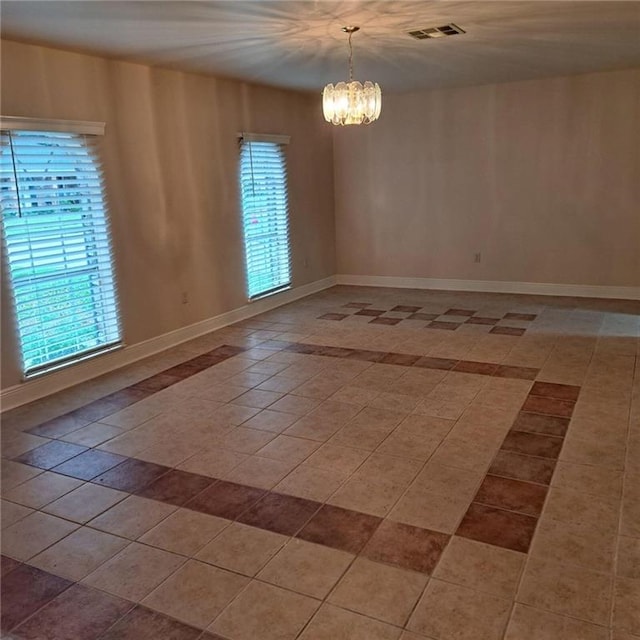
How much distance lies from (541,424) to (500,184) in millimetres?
4102

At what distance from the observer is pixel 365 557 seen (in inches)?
86.7

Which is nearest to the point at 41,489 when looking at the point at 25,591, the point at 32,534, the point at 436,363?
the point at 32,534

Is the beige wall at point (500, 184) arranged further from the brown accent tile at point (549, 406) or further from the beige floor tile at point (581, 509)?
the beige floor tile at point (581, 509)

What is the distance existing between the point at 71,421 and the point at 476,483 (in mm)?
2478

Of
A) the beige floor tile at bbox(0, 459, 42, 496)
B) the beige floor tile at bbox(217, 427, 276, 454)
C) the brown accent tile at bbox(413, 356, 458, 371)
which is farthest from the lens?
the brown accent tile at bbox(413, 356, 458, 371)

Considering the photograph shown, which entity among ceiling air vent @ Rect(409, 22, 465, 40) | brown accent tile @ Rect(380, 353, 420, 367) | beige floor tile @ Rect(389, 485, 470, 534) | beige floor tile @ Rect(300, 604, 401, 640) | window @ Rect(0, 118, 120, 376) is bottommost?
beige floor tile @ Rect(300, 604, 401, 640)

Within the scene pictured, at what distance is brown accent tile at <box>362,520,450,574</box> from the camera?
2164 millimetres

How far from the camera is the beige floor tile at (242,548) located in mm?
2197

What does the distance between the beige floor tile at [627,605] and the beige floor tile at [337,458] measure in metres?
1.24

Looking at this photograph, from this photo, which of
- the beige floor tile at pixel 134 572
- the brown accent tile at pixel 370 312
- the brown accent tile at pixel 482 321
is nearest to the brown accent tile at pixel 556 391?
the brown accent tile at pixel 482 321

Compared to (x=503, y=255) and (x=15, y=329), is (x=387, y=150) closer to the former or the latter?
(x=503, y=255)

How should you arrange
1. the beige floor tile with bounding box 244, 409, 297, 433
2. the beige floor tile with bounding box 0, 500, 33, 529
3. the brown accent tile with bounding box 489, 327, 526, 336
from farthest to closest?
the brown accent tile with bounding box 489, 327, 526, 336
the beige floor tile with bounding box 244, 409, 297, 433
the beige floor tile with bounding box 0, 500, 33, 529

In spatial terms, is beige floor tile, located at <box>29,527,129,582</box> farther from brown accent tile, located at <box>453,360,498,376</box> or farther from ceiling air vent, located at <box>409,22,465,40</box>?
ceiling air vent, located at <box>409,22,465,40</box>

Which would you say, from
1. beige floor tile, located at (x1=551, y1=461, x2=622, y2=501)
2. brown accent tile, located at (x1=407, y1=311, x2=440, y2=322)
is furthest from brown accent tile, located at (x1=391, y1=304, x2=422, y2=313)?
beige floor tile, located at (x1=551, y1=461, x2=622, y2=501)
